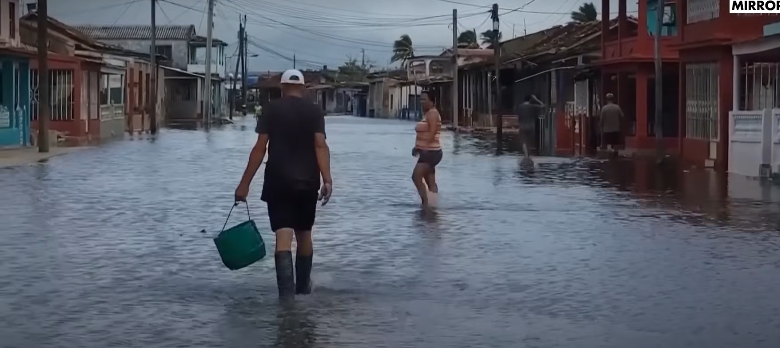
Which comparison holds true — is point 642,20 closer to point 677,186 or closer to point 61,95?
point 677,186

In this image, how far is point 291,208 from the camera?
9.23 meters

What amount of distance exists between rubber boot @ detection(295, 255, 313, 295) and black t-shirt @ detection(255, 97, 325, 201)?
1.82 ft

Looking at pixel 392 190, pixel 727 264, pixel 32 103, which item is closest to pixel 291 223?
pixel 727 264

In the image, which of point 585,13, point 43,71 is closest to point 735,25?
point 43,71

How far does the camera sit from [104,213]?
1598 cm

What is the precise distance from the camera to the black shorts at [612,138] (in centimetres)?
3272

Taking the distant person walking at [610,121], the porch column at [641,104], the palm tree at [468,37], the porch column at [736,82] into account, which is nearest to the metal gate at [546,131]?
the porch column at [641,104]

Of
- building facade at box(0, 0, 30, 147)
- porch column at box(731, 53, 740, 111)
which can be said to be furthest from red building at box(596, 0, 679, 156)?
building facade at box(0, 0, 30, 147)

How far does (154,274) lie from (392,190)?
9.48 meters

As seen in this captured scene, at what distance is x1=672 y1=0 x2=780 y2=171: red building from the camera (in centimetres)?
2583

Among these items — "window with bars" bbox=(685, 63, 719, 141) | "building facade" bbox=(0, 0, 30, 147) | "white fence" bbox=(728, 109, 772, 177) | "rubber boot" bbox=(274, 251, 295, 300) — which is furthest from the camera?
"building facade" bbox=(0, 0, 30, 147)

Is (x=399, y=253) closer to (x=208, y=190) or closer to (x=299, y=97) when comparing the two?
(x=299, y=97)

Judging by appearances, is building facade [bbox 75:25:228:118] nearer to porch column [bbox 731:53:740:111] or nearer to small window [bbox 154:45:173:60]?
small window [bbox 154:45:173:60]

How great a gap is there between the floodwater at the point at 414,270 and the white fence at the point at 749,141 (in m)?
2.09
